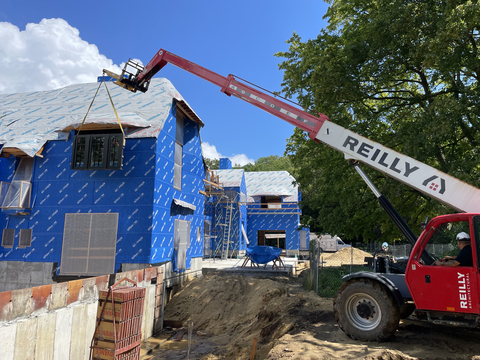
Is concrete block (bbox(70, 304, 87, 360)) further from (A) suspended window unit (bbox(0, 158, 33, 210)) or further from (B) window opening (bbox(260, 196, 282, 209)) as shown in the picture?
(B) window opening (bbox(260, 196, 282, 209))

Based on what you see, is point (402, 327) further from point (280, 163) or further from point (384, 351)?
point (280, 163)

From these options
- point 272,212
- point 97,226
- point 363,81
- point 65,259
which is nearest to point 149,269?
point 97,226

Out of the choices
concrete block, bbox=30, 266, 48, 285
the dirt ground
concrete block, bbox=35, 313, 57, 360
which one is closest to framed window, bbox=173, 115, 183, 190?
the dirt ground

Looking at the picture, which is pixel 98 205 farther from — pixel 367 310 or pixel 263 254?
pixel 367 310

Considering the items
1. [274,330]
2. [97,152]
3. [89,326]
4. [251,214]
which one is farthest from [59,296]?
[251,214]

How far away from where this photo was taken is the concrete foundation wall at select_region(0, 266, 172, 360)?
7.91 meters

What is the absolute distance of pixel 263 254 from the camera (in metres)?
20.6

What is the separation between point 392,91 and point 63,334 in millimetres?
14932

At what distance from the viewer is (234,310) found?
15.8 meters

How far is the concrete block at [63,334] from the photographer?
30.8 ft

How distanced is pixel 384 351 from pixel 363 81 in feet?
34.2

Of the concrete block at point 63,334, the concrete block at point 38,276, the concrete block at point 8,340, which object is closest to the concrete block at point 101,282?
the concrete block at point 63,334

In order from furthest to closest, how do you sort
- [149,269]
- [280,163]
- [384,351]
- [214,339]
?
[280,163] < [149,269] < [214,339] < [384,351]

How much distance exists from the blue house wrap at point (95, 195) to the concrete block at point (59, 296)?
5.70 metres
